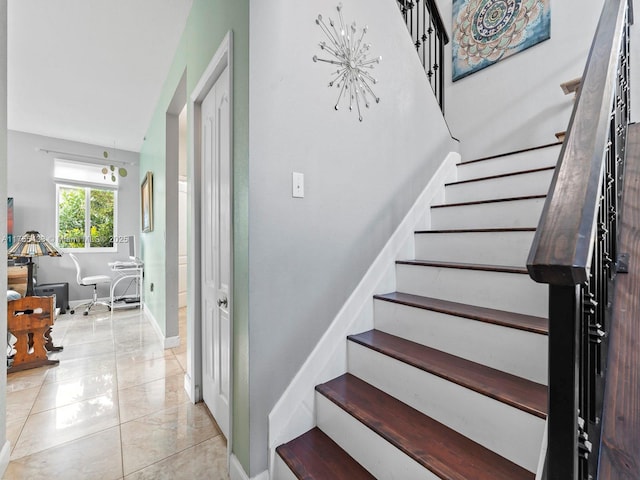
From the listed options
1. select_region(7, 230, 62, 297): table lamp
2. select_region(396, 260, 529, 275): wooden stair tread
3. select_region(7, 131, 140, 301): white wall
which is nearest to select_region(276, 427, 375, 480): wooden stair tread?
select_region(396, 260, 529, 275): wooden stair tread

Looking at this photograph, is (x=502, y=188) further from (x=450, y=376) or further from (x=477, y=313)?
(x=450, y=376)

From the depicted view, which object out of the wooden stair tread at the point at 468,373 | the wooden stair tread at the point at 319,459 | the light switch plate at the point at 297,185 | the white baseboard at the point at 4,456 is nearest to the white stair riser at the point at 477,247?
the wooden stair tread at the point at 468,373

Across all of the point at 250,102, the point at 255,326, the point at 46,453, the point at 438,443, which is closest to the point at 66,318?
the point at 46,453

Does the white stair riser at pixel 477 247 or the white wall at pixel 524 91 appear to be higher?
the white wall at pixel 524 91

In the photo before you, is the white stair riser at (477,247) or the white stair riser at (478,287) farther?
the white stair riser at (477,247)

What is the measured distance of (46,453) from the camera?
1.53 metres

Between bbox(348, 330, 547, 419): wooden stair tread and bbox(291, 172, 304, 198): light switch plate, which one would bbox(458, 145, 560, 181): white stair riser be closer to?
bbox(348, 330, 547, 419): wooden stair tread

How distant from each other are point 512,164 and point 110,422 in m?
3.20

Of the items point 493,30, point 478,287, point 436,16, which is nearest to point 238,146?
point 478,287

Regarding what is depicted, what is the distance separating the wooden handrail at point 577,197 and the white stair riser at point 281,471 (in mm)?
1251

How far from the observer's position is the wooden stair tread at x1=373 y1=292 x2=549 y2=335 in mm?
1114

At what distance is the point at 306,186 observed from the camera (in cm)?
145

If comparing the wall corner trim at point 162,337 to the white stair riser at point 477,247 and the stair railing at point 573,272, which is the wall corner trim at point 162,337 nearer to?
the white stair riser at point 477,247

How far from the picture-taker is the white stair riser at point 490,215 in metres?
1.65
